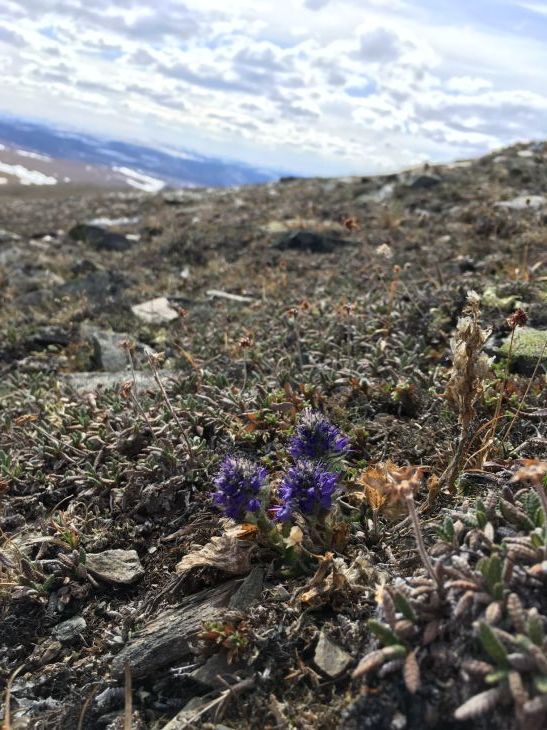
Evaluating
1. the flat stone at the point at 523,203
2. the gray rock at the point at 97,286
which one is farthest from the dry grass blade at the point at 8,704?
the flat stone at the point at 523,203

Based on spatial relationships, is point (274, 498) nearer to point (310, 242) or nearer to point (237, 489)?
point (237, 489)

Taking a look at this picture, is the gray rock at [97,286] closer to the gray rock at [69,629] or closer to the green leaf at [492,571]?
the gray rock at [69,629]

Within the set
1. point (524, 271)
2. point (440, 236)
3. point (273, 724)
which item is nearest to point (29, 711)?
point (273, 724)

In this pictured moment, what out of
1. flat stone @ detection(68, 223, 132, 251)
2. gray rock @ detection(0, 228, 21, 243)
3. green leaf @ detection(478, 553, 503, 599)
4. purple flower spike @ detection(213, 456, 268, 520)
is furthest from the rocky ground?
gray rock @ detection(0, 228, 21, 243)

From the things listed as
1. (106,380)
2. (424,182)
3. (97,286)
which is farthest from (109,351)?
(424,182)

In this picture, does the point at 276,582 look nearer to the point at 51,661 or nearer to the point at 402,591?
the point at 402,591

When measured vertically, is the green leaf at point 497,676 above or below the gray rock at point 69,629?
above

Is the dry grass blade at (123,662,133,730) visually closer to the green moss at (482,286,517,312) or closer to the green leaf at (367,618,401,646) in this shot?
the green leaf at (367,618,401,646)
